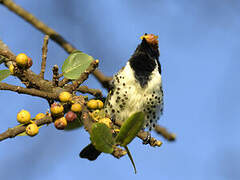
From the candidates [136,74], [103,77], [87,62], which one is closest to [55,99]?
[87,62]

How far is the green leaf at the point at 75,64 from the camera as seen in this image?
1.68 m

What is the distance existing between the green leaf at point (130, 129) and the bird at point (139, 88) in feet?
6.19

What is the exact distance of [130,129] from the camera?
1193mm

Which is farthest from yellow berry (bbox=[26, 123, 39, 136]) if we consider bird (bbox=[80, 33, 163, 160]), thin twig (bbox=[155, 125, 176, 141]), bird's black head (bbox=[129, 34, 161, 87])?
bird's black head (bbox=[129, 34, 161, 87])

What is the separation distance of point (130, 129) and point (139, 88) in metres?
1.94

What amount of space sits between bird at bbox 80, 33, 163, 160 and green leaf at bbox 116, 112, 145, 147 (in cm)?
189

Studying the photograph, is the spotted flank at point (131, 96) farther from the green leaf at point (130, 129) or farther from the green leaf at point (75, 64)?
the green leaf at point (130, 129)

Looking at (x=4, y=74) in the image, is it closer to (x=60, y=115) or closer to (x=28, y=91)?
(x=28, y=91)

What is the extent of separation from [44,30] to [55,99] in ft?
4.79

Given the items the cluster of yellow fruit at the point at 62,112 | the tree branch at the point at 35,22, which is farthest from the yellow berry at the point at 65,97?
the tree branch at the point at 35,22

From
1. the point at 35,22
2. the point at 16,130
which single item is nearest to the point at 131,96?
the point at 35,22

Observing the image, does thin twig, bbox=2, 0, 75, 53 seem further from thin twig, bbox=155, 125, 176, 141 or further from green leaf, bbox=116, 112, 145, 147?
green leaf, bbox=116, 112, 145, 147

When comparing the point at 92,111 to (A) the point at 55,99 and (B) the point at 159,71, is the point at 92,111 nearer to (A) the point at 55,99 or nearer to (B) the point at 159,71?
(A) the point at 55,99

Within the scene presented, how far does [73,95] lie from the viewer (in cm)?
141
